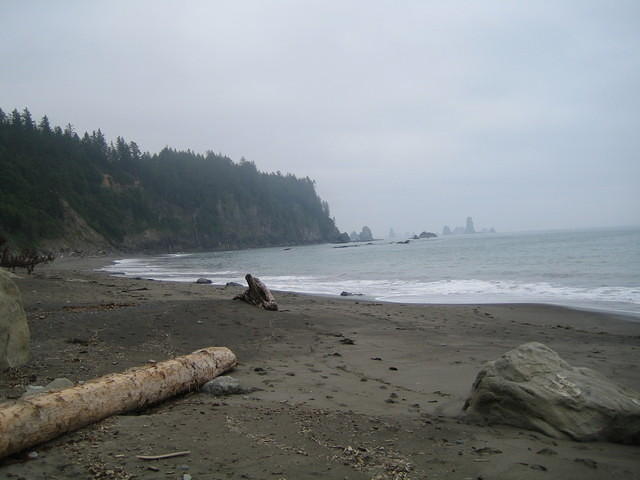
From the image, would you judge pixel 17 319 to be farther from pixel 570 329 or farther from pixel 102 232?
pixel 102 232

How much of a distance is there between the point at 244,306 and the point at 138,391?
5.91 meters

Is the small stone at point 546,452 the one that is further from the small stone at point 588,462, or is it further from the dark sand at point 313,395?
the small stone at point 588,462

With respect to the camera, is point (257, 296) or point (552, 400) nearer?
point (552, 400)

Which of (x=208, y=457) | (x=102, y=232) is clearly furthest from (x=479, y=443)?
(x=102, y=232)

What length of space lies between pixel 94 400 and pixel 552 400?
4.10m

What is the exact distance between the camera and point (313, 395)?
16.1ft

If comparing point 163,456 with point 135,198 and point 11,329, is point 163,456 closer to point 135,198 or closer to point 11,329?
point 11,329

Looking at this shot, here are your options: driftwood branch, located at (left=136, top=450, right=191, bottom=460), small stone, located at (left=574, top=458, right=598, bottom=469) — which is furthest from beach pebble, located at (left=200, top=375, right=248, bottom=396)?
small stone, located at (left=574, top=458, right=598, bottom=469)

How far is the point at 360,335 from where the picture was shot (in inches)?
348

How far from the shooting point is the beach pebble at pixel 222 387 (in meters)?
4.90

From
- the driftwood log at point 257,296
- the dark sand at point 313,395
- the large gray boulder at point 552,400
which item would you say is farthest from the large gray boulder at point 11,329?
the driftwood log at point 257,296

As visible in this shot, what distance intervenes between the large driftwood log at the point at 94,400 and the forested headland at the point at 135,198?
149 feet

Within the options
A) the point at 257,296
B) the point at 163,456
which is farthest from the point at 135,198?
the point at 163,456

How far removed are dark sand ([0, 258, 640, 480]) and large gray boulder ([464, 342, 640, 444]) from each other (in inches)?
5.7
